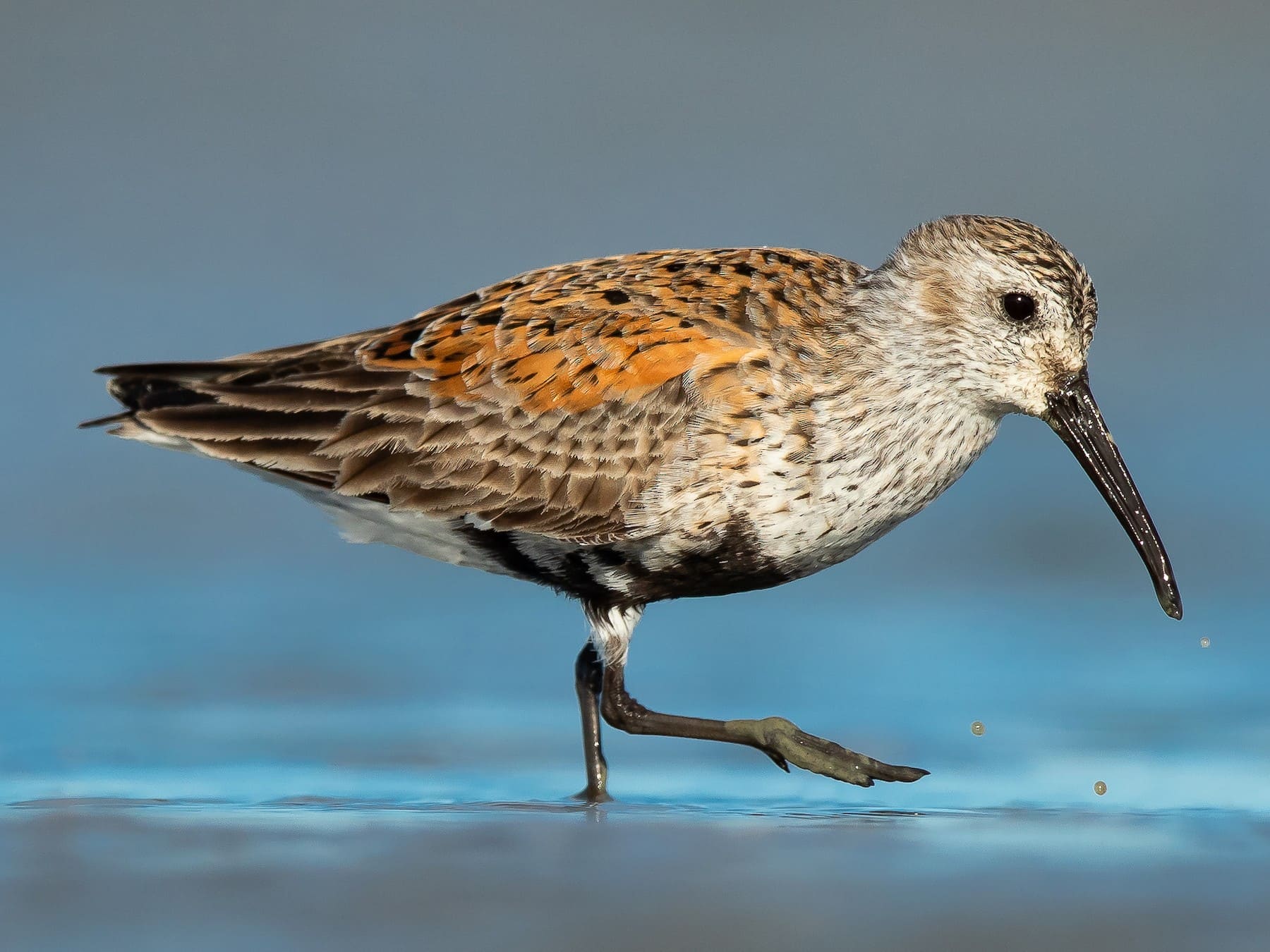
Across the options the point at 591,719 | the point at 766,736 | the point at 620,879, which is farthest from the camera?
the point at 591,719

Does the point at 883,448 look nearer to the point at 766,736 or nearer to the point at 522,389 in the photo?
the point at 766,736

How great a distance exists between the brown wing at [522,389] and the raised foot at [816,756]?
0.89 meters

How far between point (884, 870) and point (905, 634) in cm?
364

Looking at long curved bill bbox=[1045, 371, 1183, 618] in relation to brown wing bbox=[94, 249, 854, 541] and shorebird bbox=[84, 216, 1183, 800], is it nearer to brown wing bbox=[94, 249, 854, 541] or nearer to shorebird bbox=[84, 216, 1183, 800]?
shorebird bbox=[84, 216, 1183, 800]

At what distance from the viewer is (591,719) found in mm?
7461

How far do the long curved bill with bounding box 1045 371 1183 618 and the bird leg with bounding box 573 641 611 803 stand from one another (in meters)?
2.03

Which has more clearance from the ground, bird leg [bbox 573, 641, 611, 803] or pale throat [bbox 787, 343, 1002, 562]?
pale throat [bbox 787, 343, 1002, 562]

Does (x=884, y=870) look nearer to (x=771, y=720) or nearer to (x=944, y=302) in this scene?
(x=771, y=720)

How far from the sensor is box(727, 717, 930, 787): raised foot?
671 cm

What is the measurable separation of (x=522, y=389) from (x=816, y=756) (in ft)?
5.68

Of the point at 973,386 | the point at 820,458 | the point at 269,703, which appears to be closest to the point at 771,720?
the point at 820,458

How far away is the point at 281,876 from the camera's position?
213 inches

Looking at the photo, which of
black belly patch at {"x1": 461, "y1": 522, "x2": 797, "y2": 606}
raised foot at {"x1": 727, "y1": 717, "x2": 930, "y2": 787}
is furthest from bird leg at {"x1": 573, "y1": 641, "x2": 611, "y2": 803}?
raised foot at {"x1": 727, "y1": 717, "x2": 930, "y2": 787}

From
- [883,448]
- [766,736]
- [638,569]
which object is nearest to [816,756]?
[766,736]
